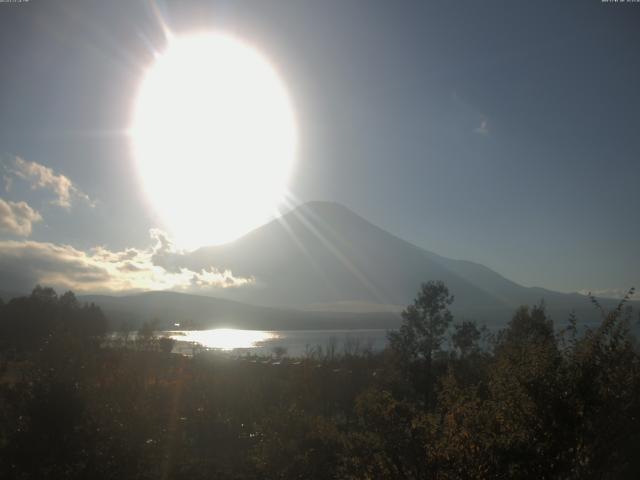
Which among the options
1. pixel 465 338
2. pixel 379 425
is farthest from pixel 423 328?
pixel 379 425

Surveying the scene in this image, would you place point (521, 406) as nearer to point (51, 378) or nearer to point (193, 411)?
point (51, 378)

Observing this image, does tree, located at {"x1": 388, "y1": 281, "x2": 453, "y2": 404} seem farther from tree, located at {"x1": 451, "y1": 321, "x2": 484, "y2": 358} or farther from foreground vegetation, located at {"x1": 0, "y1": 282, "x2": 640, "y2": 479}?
foreground vegetation, located at {"x1": 0, "y1": 282, "x2": 640, "y2": 479}

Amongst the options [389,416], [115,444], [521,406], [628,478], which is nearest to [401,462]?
[389,416]

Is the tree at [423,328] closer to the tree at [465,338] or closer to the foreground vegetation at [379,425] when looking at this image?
the tree at [465,338]

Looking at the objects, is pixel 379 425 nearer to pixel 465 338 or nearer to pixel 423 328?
pixel 423 328

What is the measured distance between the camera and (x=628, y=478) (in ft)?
26.4

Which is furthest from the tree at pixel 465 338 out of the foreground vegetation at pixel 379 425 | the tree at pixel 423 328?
the foreground vegetation at pixel 379 425

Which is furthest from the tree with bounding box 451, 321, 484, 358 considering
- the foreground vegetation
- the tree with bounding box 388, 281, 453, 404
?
the foreground vegetation

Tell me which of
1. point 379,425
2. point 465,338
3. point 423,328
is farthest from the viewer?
point 465,338

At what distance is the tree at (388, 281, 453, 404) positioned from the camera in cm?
2475

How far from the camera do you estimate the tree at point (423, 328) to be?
2475 centimetres

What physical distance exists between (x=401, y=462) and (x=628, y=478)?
5.07 m

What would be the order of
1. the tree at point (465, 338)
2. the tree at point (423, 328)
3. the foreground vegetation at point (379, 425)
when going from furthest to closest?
the tree at point (465, 338), the tree at point (423, 328), the foreground vegetation at point (379, 425)

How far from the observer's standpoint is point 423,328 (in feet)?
81.9
